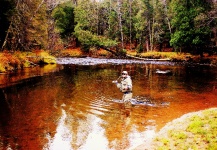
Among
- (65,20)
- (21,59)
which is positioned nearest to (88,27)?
(65,20)

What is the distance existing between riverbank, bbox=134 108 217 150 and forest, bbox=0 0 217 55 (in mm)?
26820

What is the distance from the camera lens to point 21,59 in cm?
3266

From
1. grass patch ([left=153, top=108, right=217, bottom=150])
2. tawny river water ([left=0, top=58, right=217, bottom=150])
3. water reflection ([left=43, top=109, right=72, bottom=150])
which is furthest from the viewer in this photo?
tawny river water ([left=0, top=58, right=217, bottom=150])

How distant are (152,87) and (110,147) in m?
11.8

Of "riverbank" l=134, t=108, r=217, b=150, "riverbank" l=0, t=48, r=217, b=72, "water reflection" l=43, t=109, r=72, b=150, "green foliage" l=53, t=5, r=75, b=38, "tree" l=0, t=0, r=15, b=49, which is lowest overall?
"water reflection" l=43, t=109, r=72, b=150

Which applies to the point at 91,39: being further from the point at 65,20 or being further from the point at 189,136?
the point at 189,136

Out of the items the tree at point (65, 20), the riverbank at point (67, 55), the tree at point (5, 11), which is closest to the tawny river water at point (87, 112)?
the riverbank at point (67, 55)

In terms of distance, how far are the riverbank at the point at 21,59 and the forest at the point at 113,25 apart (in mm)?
1193

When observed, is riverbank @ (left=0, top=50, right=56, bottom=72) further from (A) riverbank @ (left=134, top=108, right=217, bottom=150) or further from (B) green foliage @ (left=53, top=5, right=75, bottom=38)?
(B) green foliage @ (left=53, top=5, right=75, bottom=38)

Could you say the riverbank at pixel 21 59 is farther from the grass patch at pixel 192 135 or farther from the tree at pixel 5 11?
the grass patch at pixel 192 135

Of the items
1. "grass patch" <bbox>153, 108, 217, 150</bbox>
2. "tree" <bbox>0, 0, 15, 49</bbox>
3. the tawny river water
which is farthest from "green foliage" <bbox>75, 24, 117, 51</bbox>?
"grass patch" <bbox>153, 108, 217, 150</bbox>

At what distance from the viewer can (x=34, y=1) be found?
36250mm

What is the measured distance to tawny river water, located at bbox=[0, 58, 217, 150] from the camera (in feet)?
30.6

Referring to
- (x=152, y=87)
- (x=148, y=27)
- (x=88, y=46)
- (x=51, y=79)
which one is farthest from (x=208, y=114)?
(x=88, y=46)
